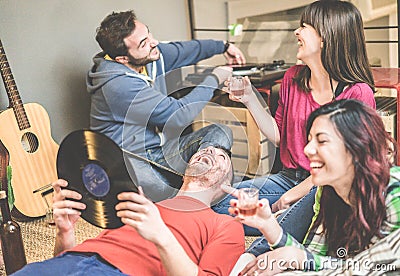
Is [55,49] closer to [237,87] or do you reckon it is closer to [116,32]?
[116,32]

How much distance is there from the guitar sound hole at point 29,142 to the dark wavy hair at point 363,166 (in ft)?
3.80

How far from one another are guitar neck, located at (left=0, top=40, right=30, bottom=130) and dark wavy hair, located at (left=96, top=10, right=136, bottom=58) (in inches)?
12.2

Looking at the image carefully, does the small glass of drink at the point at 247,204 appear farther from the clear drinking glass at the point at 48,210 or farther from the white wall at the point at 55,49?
the white wall at the point at 55,49

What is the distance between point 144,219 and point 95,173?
0.18 metres

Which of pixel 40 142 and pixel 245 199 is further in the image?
pixel 40 142

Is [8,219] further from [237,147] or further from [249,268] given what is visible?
[249,268]

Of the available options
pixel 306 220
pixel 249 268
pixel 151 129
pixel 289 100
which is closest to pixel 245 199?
pixel 249 268

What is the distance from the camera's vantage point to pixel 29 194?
5.91 feet

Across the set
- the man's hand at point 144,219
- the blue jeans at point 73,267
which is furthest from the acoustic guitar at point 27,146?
the man's hand at point 144,219

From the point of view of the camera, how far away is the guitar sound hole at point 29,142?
1.82 meters

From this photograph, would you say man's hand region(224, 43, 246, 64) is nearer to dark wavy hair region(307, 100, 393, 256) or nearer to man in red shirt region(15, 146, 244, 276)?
man in red shirt region(15, 146, 244, 276)

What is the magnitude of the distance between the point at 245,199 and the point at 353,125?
0.19 metres

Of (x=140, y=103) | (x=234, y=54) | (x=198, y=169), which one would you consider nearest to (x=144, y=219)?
(x=198, y=169)

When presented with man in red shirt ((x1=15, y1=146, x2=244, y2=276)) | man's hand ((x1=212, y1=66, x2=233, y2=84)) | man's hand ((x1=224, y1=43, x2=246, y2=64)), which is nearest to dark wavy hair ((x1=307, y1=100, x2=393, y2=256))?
man in red shirt ((x1=15, y1=146, x2=244, y2=276))
